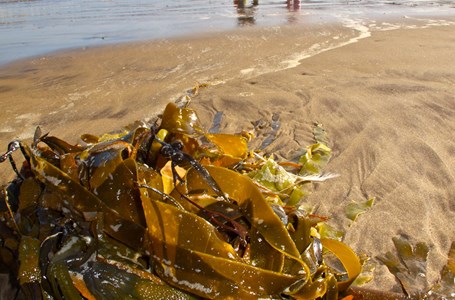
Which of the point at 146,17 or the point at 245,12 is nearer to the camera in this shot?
Result: the point at 146,17

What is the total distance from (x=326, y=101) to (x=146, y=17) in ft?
23.1

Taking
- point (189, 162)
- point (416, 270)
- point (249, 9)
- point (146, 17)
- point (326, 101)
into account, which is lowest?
point (416, 270)

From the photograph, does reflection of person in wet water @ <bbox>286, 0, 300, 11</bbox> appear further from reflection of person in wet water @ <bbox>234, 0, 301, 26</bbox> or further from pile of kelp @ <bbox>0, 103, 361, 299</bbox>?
pile of kelp @ <bbox>0, 103, 361, 299</bbox>

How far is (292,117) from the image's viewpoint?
132 inches

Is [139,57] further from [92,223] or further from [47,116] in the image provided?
[92,223]

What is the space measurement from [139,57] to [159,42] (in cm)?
100

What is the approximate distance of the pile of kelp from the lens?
4.50 feet

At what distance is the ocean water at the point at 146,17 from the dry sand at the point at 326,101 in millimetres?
1049

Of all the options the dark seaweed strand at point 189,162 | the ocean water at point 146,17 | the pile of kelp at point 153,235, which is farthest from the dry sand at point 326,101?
the ocean water at point 146,17

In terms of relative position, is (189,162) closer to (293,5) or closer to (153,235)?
(153,235)

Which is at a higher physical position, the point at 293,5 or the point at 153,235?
the point at 293,5

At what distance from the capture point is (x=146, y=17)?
9.58 m

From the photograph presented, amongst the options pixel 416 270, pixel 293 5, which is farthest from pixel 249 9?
pixel 416 270

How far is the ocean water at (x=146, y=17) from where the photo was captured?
7.12 meters
